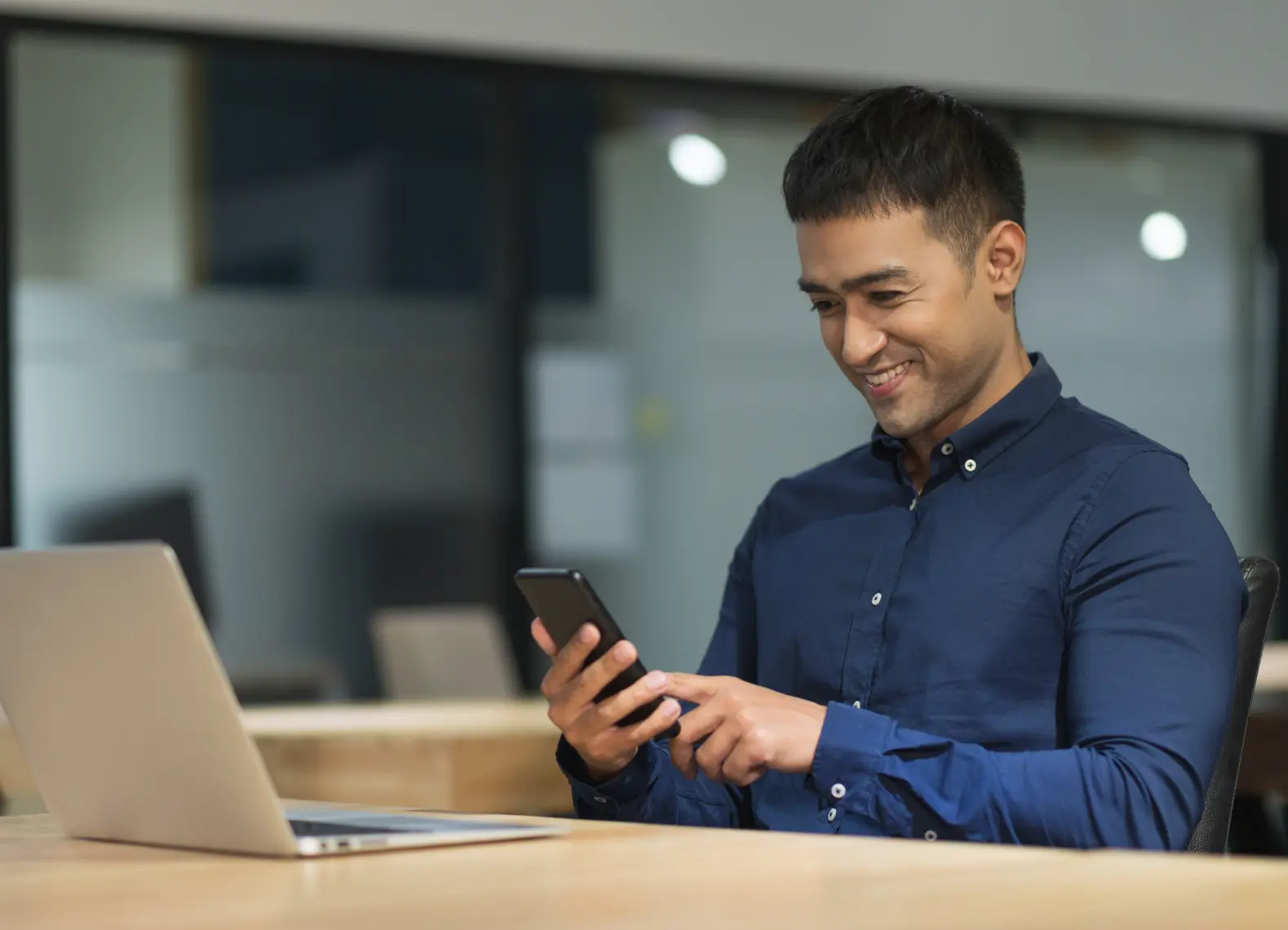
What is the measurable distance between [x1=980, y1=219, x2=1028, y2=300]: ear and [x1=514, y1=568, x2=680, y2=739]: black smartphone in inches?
23.6

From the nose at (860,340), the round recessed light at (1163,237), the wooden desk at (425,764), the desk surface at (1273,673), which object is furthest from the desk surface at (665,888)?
the round recessed light at (1163,237)

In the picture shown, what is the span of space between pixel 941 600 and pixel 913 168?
41cm

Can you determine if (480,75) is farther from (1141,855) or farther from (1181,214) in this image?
(1141,855)

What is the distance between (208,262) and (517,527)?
1.08m

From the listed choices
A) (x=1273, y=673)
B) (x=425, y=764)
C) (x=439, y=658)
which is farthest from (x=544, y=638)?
(x=439, y=658)

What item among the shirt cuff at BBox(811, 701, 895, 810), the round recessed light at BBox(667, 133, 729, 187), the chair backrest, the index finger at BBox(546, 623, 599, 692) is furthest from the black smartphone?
the round recessed light at BBox(667, 133, 729, 187)

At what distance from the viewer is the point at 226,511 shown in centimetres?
489

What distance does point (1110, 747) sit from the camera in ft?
5.24

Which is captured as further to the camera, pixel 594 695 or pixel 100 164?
pixel 100 164

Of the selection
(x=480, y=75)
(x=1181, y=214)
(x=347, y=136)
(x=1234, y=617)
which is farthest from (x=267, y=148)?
A: (x=1234, y=617)

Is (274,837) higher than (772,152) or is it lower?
lower

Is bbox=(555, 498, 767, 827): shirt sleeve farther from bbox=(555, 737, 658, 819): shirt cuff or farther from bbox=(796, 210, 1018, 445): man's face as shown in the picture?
bbox=(796, 210, 1018, 445): man's face

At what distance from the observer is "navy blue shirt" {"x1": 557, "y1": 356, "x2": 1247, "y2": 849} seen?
158cm

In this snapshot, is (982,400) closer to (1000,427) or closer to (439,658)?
(1000,427)
